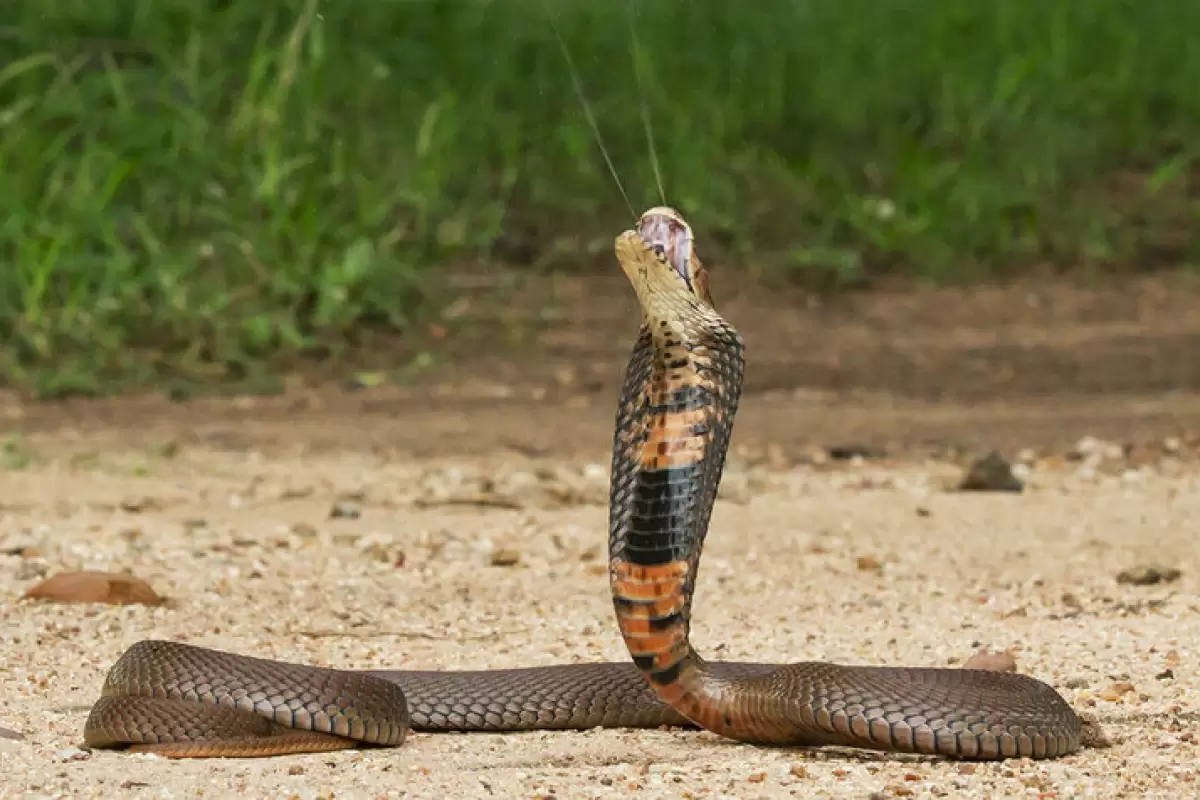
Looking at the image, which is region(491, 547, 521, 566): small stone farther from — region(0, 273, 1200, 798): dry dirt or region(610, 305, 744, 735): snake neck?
region(610, 305, 744, 735): snake neck

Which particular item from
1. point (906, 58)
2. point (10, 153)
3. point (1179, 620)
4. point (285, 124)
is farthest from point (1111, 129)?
point (1179, 620)

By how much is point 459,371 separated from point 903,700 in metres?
6.00

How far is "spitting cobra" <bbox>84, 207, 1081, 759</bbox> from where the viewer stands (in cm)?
371

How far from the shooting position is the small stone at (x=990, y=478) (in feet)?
26.0

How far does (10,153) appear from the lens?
10.1 metres

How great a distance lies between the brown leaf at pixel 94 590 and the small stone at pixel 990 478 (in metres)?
3.35

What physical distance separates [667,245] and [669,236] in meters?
0.01

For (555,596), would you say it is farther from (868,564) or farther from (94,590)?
(94,590)

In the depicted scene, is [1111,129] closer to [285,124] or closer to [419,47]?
[419,47]

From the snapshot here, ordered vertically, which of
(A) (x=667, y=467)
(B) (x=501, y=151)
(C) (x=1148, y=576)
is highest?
(B) (x=501, y=151)

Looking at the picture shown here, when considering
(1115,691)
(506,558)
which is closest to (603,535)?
(506,558)

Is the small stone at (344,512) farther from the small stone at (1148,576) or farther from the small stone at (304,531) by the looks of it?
the small stone at (1148,576)

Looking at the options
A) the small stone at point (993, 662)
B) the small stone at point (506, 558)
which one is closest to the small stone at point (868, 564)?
the small stone at point (506, 558)

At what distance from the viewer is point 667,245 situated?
137 inches
